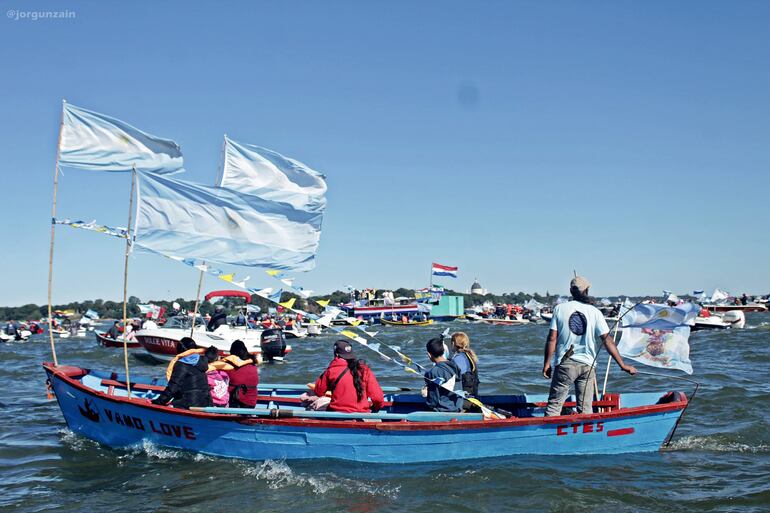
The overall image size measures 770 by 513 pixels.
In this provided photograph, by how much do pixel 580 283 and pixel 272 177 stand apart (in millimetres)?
5497

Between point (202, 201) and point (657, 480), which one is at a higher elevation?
point (202, 201)

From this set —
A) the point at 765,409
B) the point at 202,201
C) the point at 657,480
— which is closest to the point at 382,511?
the point at 657,480

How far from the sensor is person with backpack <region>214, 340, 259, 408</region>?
34.4 ft

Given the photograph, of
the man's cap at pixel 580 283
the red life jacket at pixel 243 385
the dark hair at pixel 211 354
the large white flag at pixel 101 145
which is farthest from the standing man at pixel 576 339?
the large white flag at pixel 101 145

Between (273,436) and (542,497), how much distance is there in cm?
370

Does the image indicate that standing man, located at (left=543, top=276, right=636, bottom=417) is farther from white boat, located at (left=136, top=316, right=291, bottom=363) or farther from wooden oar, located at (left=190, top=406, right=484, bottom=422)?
white boat, located at (left=136, top=316, right=291, bottom=363)

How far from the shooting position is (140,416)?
10445 mm

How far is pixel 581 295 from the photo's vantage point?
9.33m

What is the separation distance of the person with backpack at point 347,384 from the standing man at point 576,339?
247 centimetres

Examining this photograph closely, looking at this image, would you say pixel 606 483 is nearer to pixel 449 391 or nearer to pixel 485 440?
pixel 485 440

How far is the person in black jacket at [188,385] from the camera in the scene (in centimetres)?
1027

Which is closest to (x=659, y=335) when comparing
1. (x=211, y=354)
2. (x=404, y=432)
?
(x=404, y=432)

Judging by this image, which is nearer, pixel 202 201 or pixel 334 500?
pixel 334 500

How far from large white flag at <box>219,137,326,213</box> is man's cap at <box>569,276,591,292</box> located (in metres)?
4.34
